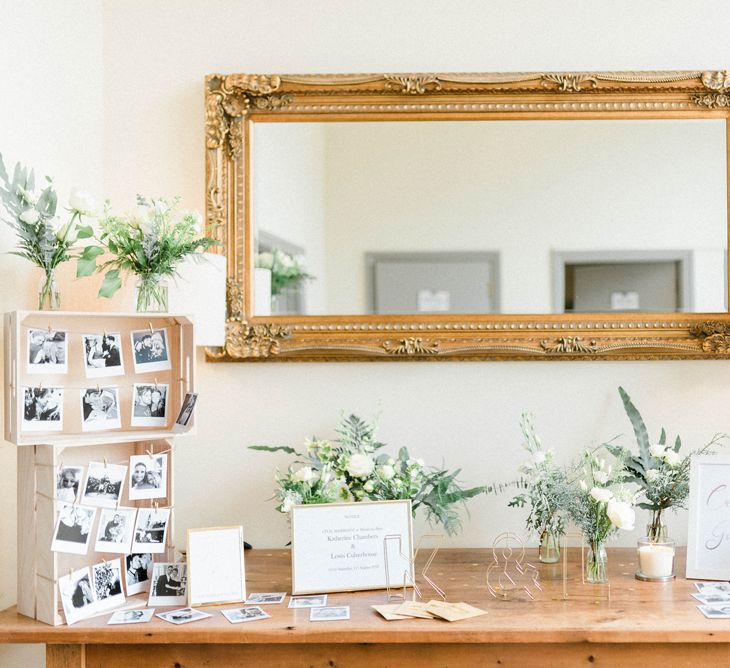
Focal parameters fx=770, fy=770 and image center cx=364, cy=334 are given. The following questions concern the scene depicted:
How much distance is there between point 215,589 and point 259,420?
2.04 feet

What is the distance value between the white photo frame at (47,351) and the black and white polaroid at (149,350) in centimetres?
18

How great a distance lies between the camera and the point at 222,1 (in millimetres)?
2379

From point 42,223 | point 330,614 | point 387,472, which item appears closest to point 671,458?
point 387,472

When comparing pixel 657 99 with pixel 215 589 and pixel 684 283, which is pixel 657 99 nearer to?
pixel 684 283

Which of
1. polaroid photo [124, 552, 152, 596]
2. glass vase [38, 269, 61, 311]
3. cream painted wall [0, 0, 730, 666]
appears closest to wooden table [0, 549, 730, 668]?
polaroid photo [124, 552, 152, 596]

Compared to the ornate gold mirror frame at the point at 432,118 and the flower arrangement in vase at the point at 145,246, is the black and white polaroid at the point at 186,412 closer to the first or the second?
the flower arrangement in vase at the point at 145,246

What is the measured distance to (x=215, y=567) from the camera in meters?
1.88

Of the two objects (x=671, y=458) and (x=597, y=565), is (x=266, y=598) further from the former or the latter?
(x=671, y=458)

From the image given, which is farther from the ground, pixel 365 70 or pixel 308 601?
pixel 365 70

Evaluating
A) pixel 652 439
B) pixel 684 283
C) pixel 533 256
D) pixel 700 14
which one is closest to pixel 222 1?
pixel 533 256

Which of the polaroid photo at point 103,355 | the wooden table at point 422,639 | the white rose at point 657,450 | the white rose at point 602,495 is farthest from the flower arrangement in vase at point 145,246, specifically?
the white rose at point 657,450

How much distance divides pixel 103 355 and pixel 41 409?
203 mm

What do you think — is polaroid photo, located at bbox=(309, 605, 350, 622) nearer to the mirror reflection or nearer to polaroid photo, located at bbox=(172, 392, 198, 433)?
polaroid photo, located at bbox=(172, 392, 198, 433)

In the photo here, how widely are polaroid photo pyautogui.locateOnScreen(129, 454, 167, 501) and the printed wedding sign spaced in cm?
34
